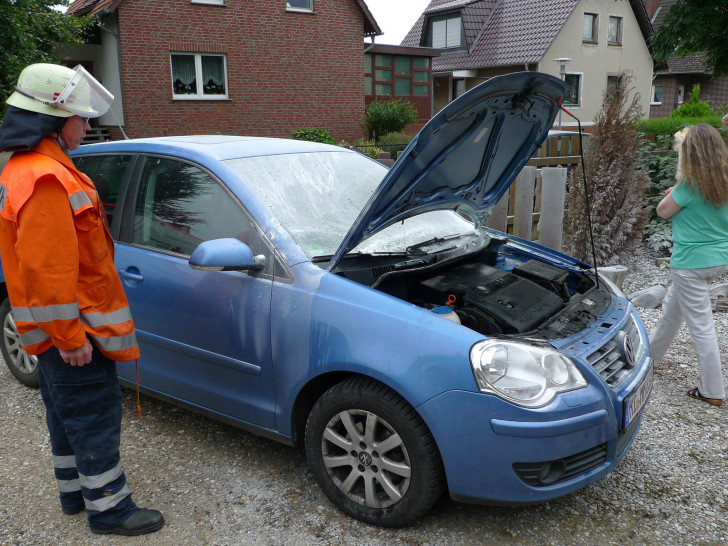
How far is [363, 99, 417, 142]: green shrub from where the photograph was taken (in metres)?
22.0

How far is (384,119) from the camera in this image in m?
22.1

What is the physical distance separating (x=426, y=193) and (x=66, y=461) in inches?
84.6

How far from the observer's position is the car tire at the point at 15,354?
14.3 ft

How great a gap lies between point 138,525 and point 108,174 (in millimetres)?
2025

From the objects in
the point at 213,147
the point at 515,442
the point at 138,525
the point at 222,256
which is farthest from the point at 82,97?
the point at 515,442

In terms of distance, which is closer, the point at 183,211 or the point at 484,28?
the point at 183,211

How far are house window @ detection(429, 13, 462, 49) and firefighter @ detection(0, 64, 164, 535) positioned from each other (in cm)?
3098

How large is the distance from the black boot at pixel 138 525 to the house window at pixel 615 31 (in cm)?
3331

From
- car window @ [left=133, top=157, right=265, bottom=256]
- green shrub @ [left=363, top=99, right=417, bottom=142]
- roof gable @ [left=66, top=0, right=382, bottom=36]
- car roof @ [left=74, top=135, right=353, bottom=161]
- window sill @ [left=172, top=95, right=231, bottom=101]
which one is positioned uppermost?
roof gable @ [left=66, top=0, right=382, bottom=36]

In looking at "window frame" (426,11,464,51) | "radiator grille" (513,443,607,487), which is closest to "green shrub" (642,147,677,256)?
"radiator grille" (513,443,607,487)

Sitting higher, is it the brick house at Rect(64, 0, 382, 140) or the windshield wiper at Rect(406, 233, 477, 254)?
the brick house at Rect(64, 0, 382, 140)

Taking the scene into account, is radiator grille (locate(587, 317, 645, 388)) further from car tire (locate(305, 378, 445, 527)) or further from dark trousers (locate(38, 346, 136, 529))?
dark trousers (locate(38, 346, 136, 529))

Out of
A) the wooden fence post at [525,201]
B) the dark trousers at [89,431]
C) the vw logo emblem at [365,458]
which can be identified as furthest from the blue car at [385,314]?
the wooden fence post at [525,201]

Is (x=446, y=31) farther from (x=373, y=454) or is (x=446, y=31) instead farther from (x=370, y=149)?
(x=373, y=454)
